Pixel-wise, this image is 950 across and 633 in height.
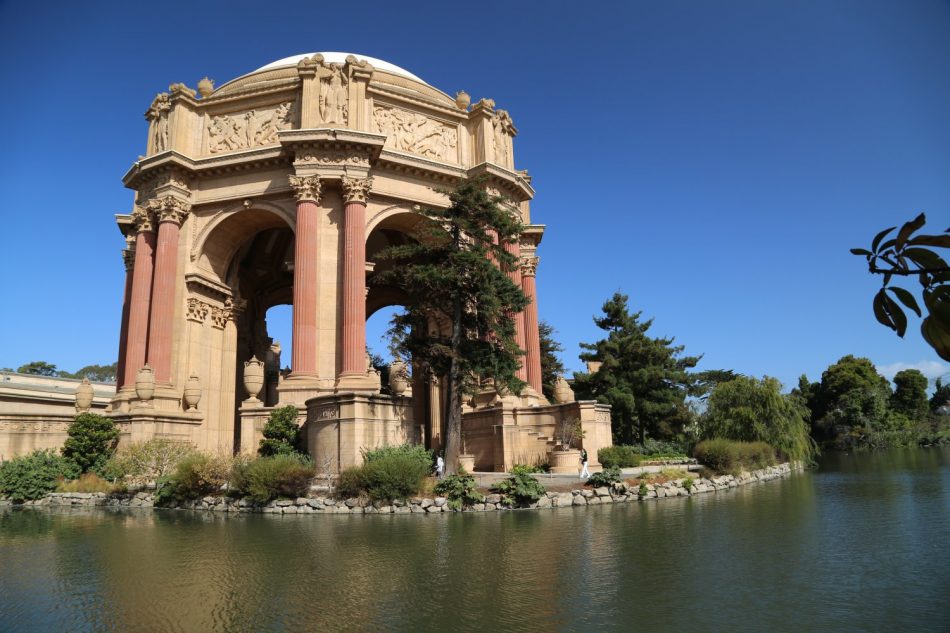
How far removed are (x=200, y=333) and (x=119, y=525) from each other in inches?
581

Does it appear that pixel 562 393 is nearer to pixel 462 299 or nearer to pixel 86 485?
pixel 462 299

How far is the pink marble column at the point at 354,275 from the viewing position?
73.1 feet

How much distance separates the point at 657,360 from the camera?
34.0m

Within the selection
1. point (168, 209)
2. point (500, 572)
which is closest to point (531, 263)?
point (168, 209)

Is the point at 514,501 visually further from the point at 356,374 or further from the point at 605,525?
the point at 356,374

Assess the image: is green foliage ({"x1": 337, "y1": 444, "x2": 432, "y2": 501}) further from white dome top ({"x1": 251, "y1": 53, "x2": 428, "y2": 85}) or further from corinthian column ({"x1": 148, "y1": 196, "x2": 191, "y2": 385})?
white dome top ({"x1": 251, "y1": 53, "x2": 428, "y2": 85})

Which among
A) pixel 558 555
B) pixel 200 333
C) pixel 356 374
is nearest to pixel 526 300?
pixel 356 374

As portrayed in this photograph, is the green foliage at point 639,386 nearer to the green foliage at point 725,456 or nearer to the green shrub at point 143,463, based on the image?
the green foliage at point 725,456

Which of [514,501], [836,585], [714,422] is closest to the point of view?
[836,585]

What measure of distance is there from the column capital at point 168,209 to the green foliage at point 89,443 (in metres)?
8.68

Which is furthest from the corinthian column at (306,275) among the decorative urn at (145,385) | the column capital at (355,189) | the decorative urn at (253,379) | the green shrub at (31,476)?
the green shrub at (31,476)

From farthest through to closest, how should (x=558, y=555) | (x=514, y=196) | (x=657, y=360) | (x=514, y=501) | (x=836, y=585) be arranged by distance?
(x=657, y=360) → (x=514, y=196) → (x=514, y=501) → (x=558, y=555) → (x=836, y=585)

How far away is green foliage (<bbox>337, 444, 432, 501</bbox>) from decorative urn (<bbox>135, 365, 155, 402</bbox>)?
35.4 feet

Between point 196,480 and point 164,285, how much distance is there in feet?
35.8
